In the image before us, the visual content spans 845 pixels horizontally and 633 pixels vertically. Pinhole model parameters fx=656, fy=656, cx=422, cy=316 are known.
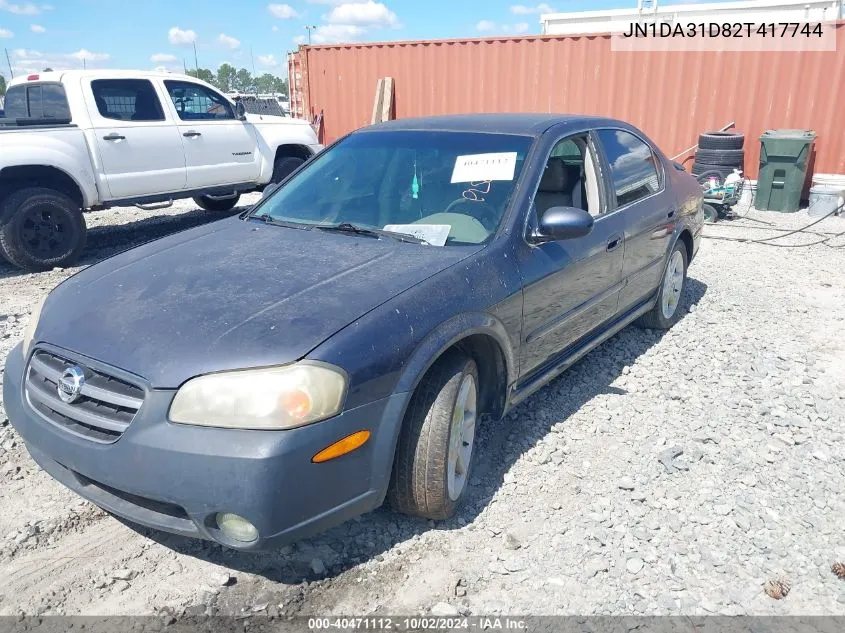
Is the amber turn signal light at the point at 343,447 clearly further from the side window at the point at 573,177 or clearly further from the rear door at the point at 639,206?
the rear door at the point at 639,206

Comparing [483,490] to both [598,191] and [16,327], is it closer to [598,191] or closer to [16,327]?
[598,191]

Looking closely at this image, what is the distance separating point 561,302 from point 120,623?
7.83 ft

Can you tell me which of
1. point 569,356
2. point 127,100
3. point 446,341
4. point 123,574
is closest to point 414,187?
point 446,341

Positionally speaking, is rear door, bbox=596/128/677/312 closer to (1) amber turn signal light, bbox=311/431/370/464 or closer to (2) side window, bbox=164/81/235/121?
(1) amber turn signal light, bbox=311/431/370/464

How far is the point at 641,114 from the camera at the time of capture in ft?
35.3

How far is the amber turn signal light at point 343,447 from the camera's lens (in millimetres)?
2168

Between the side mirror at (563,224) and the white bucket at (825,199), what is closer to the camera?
the side mirror at (563,224)

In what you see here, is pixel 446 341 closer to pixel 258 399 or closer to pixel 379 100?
pixel 258 399

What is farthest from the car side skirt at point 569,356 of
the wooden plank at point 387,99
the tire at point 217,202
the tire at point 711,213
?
the wooden plank at point 387,99

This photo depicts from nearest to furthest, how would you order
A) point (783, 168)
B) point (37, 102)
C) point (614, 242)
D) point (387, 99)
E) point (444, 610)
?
1. point (444, 610)
2. point (614, 242)
3. point (37, 102)
4. point (783, 168)
5. point (387, 99)

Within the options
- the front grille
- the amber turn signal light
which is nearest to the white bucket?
the amber turn signal light

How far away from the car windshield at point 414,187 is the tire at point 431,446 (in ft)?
2.28

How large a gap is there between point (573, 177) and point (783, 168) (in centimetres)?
716

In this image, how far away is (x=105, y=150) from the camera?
7.07 meters
